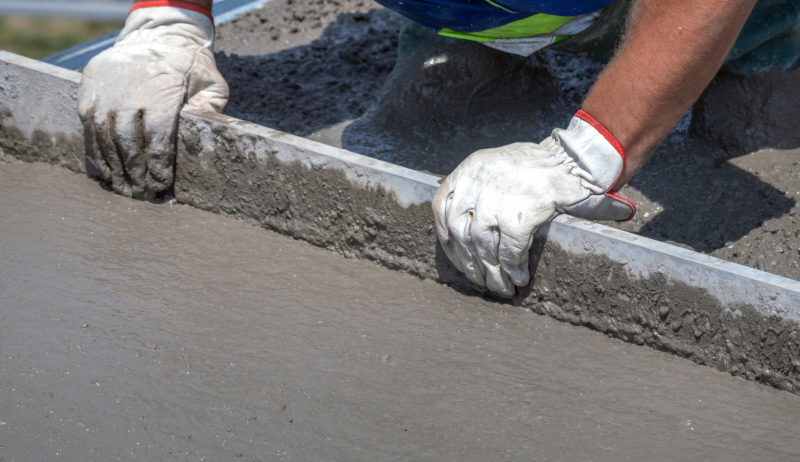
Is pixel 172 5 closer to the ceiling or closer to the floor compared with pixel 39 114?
closer to the ceiling

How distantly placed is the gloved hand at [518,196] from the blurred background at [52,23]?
2520 millimetres

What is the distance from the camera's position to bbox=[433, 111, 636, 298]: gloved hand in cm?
158

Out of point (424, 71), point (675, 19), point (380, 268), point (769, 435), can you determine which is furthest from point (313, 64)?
point (769, 435)

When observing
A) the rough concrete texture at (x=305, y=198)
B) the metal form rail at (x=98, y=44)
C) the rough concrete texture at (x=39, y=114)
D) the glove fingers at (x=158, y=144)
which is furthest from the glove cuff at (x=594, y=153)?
the metal form rail at (x=98, y=44)

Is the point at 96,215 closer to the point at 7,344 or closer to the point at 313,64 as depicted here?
the point at 7,344

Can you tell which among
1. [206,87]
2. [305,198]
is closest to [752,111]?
[305,198]

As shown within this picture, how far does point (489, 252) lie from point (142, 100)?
3.68 ft

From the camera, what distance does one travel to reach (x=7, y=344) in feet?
5.06

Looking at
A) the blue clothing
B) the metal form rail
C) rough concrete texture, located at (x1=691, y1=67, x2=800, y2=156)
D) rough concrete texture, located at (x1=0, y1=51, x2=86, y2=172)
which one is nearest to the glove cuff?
the blue clothing

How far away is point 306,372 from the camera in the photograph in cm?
150

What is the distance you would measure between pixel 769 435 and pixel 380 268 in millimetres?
988

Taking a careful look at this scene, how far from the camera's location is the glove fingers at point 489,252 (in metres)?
1.59

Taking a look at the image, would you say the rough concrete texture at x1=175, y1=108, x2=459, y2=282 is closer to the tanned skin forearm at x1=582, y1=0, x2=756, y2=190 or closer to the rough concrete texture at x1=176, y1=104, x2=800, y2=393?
the rough concrete texture at x1=176, y1=104, x2=800, y2=393

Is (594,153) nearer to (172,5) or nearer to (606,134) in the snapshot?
(606,134)
